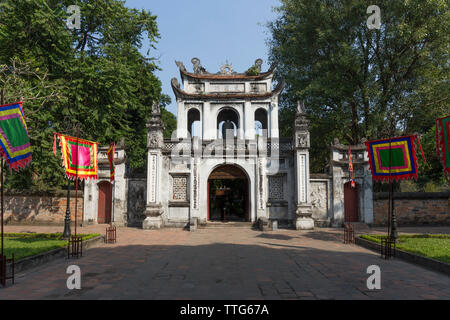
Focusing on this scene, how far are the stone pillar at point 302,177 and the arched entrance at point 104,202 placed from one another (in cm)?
1129

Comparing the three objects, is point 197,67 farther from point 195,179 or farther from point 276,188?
point 276,188

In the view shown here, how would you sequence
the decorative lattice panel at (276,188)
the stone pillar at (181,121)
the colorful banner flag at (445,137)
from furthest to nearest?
1. the stone pillar at (181,121)
2. the decorative lattice panel at (276,188)
3. the colorful banner flag at (445,137)

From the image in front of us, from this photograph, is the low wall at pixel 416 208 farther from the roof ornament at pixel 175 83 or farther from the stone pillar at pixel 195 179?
the roof ornament at pixel 175 83

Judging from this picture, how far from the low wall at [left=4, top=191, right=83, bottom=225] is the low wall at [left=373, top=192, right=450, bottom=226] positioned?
18.3 meters

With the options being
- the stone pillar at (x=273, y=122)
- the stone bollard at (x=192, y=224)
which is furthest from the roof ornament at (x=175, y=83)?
the stone bollard at (x=192, y=224)

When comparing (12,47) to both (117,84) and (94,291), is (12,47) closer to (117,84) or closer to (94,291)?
(117,84)

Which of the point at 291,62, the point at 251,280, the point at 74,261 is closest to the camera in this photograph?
the point at 251,280

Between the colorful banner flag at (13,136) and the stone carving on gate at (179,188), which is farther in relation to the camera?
the stone carving on gate at (179,188)

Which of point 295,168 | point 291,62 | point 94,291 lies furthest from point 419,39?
point 94,291

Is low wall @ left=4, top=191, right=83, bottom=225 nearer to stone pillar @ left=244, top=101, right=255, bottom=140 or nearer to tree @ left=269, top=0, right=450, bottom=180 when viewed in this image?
stone pillar @ left=244, top=101, right=255, bottom=140

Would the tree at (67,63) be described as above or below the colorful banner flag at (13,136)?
above

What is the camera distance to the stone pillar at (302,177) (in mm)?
16125

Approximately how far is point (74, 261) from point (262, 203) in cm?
1089

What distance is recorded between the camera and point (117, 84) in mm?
18500
